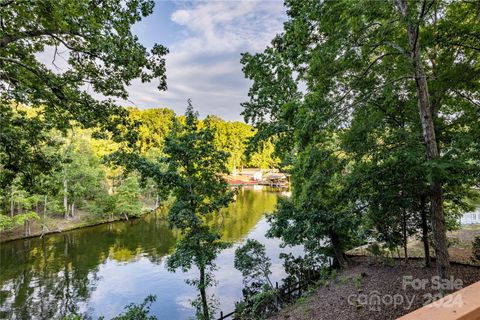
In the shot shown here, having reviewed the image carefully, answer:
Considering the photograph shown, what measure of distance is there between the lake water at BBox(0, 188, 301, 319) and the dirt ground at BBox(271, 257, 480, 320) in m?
4.83

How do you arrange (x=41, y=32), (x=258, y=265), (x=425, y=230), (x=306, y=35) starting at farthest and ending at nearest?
1. (x=258, y=265)
2. (x=425, y=230)
3. (x=306, y=35)
4. (x=41, y=32)

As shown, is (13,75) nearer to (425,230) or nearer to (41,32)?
(41,32)

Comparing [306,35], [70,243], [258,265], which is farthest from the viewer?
[70,243]

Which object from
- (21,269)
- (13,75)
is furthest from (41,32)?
(21,269)

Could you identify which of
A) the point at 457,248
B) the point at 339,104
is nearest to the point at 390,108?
the point at 339,104

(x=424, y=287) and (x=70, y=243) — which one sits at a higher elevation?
(x=424, y=287)

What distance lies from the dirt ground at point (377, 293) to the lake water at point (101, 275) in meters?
4.83

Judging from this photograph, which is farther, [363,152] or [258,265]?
[258,265]

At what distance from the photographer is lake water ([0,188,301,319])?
1221 centimetres

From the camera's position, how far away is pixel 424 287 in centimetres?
673

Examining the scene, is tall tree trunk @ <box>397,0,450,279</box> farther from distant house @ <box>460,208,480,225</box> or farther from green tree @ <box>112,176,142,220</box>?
green tree @ <box>112,176,142,220</box>

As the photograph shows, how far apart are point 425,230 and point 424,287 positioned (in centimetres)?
193

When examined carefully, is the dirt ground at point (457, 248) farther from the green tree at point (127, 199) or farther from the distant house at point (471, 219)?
the green tree at point (127, 199)

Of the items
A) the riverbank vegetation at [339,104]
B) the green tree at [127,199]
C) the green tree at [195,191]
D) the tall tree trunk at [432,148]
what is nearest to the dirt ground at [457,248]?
the riverbank vegetation at [339,104]
